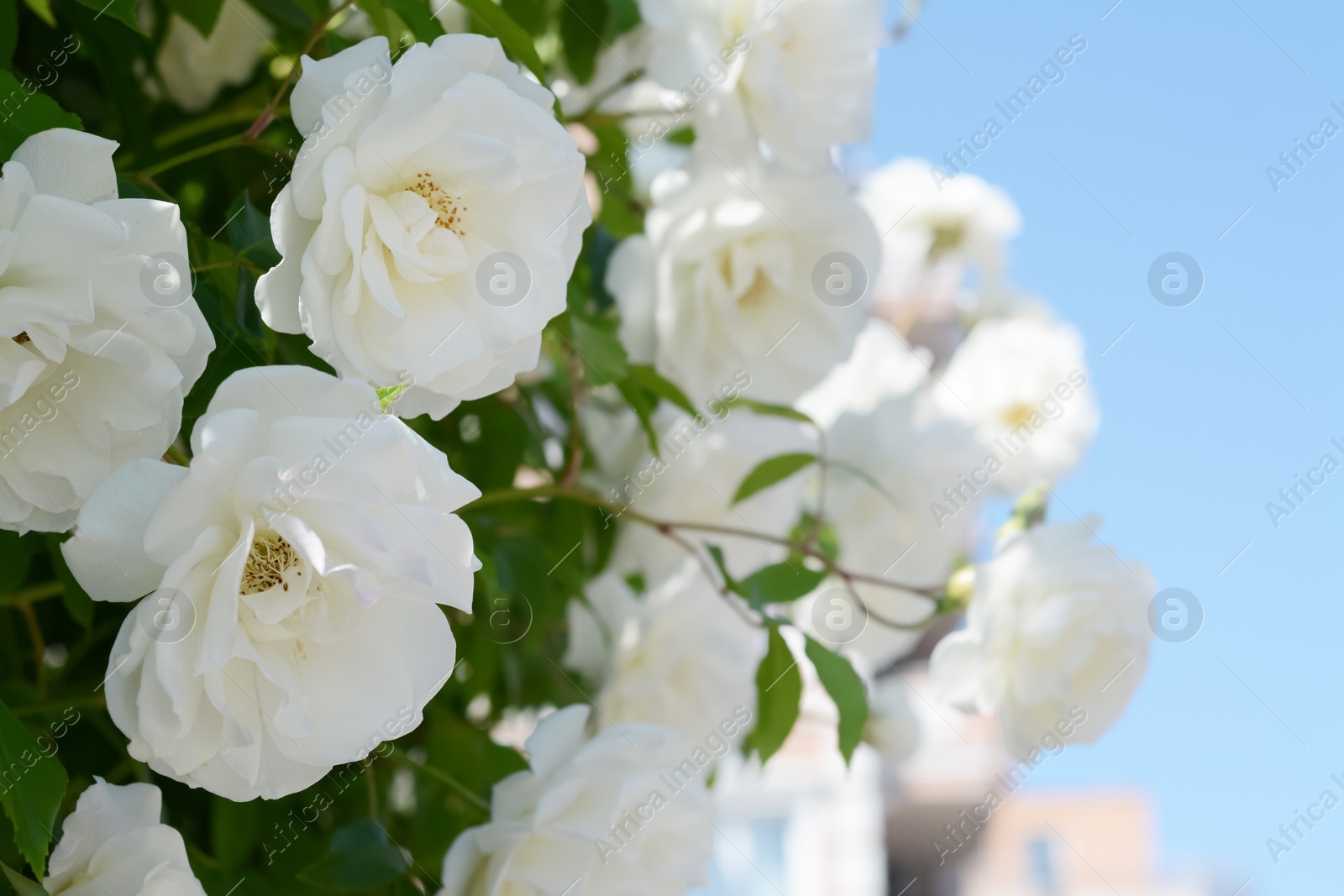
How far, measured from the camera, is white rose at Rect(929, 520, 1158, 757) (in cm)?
68

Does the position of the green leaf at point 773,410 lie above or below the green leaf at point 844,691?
above

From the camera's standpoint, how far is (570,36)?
28.6 inches

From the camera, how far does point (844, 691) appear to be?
0.63 meters

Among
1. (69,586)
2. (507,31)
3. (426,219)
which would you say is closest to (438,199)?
(426,219)

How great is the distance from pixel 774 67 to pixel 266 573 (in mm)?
465

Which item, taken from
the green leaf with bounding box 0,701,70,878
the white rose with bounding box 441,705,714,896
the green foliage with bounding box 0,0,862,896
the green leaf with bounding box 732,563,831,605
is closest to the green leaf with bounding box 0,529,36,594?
the green foliage with bounding box 0,0,862,896

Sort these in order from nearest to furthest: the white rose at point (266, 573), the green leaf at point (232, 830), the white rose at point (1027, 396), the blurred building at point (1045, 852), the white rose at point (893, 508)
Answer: the white rose at point (266, 573)
the green leaf at point (232, 830)
the white rose at point (893, 508)
the white rose at point (1027, 396)
the blurred building at point (1045, 852)

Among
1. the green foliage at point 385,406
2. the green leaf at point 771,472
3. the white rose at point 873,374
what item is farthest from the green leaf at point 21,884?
the white rose at point 873,374

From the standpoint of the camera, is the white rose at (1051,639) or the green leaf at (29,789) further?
the white rose at (1051,639)

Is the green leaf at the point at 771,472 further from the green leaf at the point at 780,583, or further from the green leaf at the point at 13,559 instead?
the green leaf at the point at 13,559

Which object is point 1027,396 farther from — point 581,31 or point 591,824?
point 591,824

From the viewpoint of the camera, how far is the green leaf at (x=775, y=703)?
0.65 m

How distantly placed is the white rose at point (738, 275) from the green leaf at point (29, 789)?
17.8 inches

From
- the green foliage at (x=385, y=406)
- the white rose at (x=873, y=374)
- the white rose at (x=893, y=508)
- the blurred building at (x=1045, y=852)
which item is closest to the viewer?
the green foliage at (x=385, y=406)
